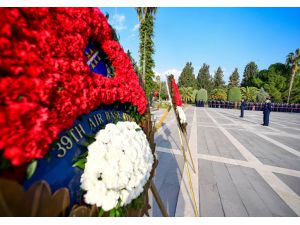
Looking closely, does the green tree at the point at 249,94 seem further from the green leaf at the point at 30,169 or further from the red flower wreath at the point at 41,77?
the green leaf at the point at 30,169

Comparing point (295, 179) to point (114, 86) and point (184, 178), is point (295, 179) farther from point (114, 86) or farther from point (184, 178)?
point (114, 86)

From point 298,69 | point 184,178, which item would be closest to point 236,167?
point 184,178

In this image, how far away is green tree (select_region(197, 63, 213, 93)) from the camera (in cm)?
6312

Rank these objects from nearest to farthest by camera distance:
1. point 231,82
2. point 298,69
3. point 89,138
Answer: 1. point 89,138
2. point 298,69
3. point 231,82

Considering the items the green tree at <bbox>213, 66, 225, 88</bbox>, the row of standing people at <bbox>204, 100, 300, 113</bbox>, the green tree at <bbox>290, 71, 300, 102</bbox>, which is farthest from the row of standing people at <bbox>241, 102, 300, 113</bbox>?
the green tree at <bbox>213, 66, 225, 88</bbox>

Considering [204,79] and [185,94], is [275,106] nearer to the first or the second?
[185,94]

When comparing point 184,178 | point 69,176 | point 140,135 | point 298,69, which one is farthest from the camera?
point 298,69

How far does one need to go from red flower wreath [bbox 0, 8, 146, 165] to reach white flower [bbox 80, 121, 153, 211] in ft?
0.66

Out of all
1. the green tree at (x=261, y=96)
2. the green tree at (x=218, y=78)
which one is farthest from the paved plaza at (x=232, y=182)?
the green tree at (x=218, y=78)

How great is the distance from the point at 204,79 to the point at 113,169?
67.8 metres

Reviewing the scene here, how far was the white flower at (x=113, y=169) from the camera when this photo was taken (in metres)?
0.80

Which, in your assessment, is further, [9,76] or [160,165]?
[160,165]

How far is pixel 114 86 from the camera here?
116cm
